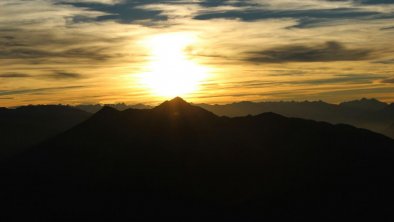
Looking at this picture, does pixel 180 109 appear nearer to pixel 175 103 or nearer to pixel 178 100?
pixel 175 103

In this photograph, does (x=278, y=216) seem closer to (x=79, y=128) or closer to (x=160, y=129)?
(x=160, y=129)

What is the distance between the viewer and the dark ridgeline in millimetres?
111062

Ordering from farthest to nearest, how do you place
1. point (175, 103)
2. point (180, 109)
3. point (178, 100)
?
point (178, 100) < point (175, 103) < point (180, 109)

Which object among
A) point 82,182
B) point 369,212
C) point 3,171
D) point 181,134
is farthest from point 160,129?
point 369,212

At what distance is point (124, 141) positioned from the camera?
5955 inches

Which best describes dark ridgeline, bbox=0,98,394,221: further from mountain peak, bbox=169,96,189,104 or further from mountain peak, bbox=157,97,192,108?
mountain peak, bbox=169,96,189,104

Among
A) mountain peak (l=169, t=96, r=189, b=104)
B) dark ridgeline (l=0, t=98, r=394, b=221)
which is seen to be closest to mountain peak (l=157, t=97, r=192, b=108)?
mountain peak (l=169, t=96, r=189, b=104)

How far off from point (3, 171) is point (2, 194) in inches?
605

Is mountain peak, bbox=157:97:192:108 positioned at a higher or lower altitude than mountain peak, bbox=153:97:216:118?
higher

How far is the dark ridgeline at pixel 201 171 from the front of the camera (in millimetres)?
111062

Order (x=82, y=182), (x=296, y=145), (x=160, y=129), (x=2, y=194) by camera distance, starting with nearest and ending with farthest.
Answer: (x=2, y=194) < (x=82, y=182) < (x=296, y=145) < (x=160, y=129)

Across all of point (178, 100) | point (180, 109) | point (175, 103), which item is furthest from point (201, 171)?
point (178, 100)

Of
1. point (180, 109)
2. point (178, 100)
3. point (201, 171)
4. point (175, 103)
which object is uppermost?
point (178, 100)

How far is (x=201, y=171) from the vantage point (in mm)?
131500
